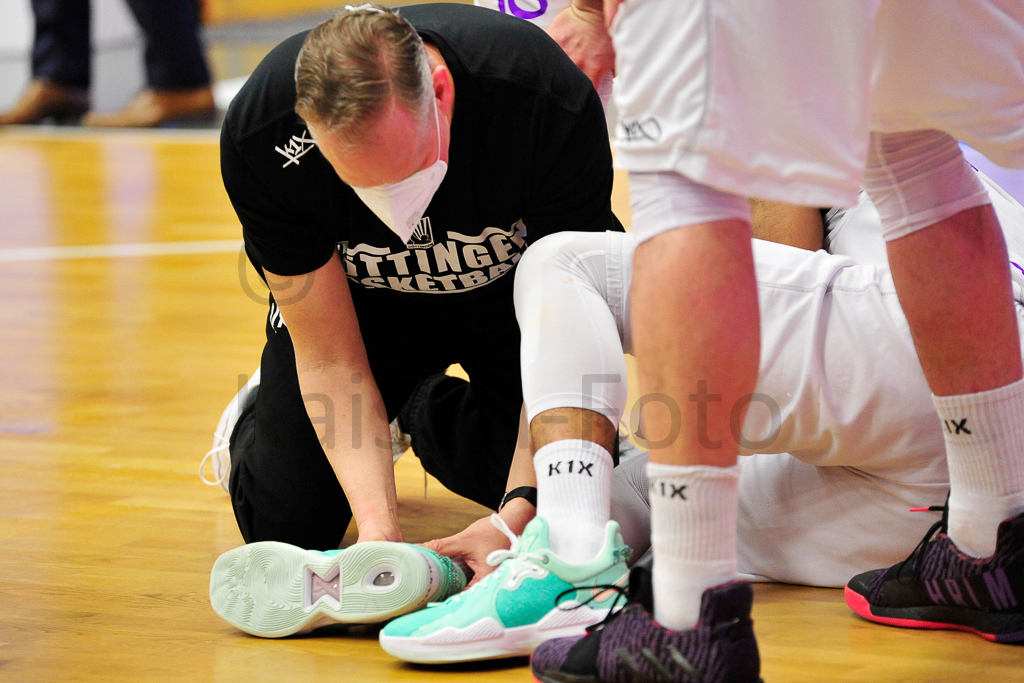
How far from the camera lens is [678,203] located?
91 cm

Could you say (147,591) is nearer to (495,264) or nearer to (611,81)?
(495,264)

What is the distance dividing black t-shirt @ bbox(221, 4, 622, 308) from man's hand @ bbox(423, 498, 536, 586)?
32 centimetres

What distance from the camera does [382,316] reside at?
5.36ft

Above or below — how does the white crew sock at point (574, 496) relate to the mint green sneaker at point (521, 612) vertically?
above

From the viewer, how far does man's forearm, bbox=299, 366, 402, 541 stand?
4.61 feet

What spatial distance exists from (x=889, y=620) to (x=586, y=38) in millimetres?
883

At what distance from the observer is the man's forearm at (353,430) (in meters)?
1.40

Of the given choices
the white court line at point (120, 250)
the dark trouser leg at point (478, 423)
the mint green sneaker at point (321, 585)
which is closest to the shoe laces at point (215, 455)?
the dark trouser leg at point (478, 423)

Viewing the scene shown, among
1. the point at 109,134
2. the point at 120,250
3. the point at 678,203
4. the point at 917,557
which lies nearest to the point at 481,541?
the point at 917,557

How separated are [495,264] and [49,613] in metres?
0.65

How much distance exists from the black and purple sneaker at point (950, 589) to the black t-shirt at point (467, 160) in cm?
51

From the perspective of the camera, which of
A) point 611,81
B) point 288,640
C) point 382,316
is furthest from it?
point 611,81

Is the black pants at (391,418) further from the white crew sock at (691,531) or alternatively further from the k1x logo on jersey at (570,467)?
the white crew sock at (691,531)

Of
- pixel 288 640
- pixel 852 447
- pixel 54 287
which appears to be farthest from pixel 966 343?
pixel 54 287
